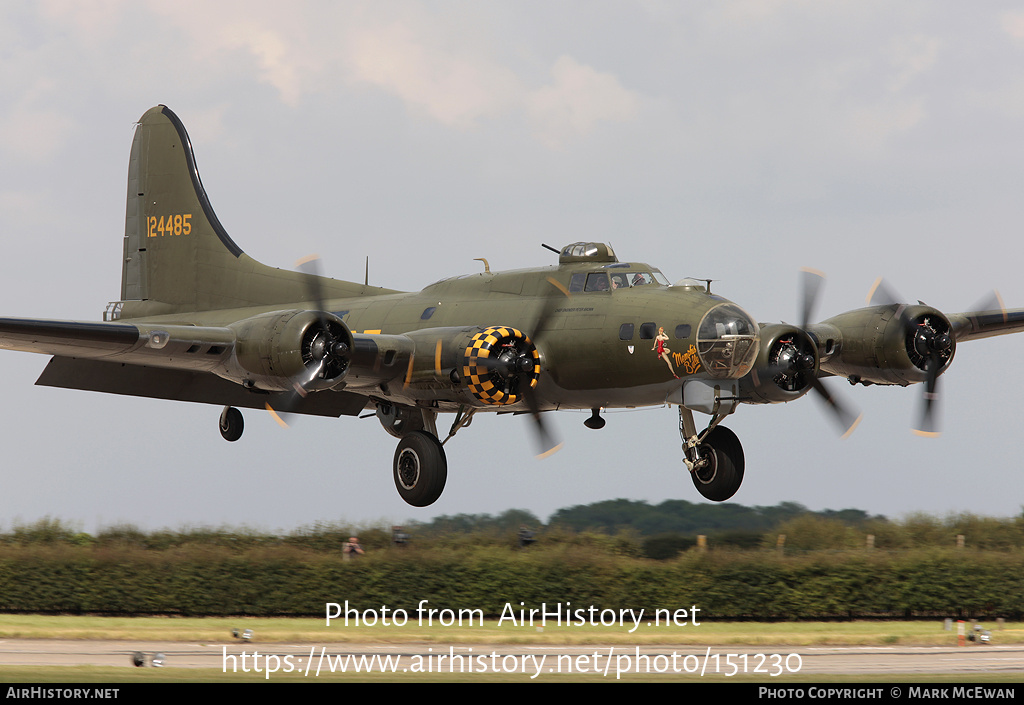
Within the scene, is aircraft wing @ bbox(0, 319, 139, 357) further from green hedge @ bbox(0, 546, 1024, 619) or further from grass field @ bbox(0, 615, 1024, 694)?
green hedge @ bbox(0, 546, 1024, 619)

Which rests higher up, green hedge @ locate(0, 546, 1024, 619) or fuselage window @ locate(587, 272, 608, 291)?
fuselage window @ locate(587, 272, 608, 291)

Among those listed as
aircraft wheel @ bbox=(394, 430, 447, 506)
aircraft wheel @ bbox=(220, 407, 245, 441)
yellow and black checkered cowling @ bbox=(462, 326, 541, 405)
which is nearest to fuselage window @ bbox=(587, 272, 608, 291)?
yellow and black checkered cowling @ bbox=(462, 326, 541, 405)

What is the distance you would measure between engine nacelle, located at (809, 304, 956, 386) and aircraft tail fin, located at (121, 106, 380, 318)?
37.8 ft

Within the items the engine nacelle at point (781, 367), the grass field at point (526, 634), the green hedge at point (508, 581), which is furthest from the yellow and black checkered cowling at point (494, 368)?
the green hedge at point (508, 581)

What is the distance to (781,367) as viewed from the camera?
2295 centimetres

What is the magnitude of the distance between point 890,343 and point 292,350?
11.9 m

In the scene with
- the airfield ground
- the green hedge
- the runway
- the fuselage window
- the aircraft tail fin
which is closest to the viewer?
the airfield ground

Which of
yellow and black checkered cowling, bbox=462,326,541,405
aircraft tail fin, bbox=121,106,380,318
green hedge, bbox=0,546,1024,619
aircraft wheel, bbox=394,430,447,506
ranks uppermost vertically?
aircraft tail fin, bbox=121,106,380,318

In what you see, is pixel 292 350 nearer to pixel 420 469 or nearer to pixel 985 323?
pixel 420 469

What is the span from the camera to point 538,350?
23844 mm

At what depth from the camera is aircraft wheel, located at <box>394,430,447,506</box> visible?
2445 cm
